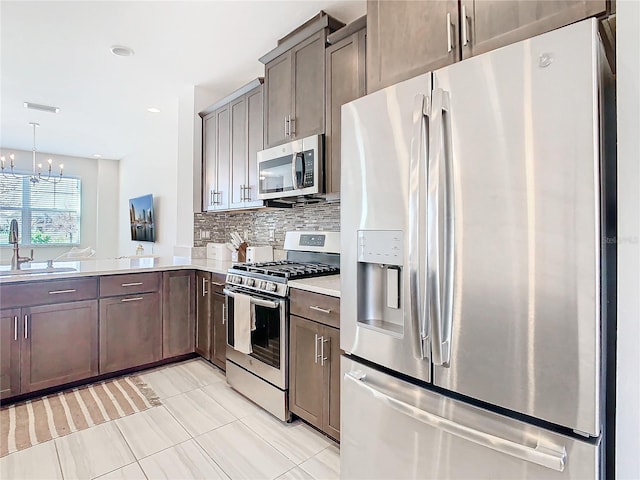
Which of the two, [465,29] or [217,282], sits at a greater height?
[465,29]

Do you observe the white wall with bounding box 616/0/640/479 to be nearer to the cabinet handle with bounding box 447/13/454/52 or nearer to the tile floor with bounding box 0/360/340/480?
the cabinet handle with bounding box 447/13/454/52

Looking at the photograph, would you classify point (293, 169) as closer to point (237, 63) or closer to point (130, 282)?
point (237, 63)

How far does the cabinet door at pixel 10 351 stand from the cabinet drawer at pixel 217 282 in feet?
4.28

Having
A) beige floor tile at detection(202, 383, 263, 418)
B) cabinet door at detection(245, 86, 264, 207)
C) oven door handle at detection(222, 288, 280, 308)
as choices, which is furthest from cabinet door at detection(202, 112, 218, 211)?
beige floor tile at detection(202, 383, 263, 418)

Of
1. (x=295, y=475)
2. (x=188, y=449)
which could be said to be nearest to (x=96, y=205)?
(x=188, y=449)

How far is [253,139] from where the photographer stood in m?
3.21

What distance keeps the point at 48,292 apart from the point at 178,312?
3.27 feet

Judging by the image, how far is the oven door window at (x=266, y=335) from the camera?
88.9 inches

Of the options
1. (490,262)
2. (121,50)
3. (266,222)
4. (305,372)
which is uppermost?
(121,50)

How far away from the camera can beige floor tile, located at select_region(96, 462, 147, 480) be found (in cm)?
176

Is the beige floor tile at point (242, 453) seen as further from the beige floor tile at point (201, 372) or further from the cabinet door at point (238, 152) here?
the cabinet door at point (238, 152)

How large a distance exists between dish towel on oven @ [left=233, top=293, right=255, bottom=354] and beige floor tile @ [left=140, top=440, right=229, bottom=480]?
643 mm

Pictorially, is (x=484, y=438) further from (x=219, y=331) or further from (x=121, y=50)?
(x=121, y=50)

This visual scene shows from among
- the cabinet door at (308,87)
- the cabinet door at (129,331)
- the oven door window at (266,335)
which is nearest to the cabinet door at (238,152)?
the cabinet door at (308,87)
